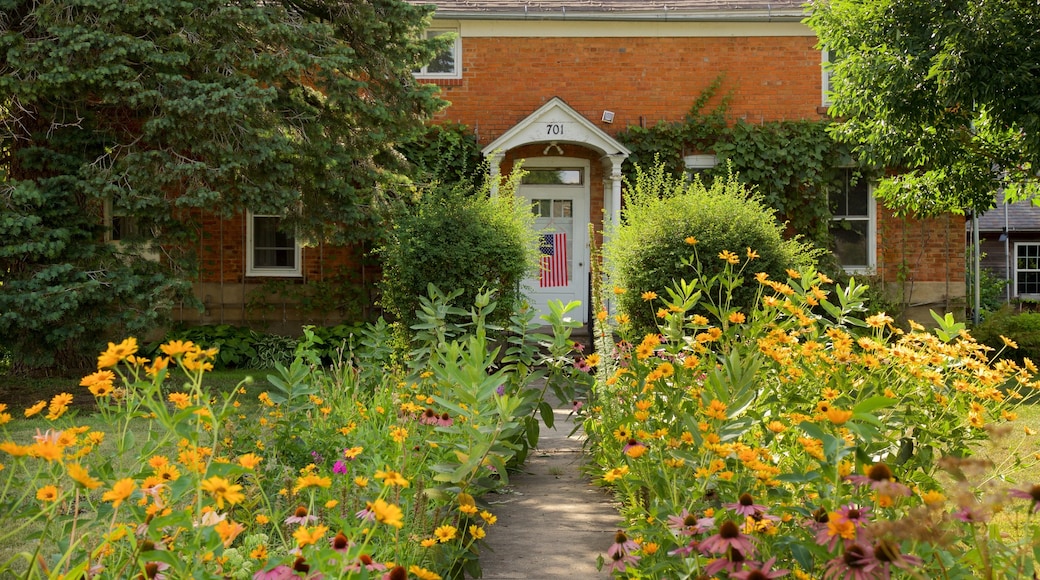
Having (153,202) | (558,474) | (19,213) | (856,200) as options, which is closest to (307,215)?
(153,202)

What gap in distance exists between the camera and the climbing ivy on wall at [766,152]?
13492 millimetres

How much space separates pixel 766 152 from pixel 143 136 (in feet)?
28.7

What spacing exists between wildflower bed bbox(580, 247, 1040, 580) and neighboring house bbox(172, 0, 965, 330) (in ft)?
32.0

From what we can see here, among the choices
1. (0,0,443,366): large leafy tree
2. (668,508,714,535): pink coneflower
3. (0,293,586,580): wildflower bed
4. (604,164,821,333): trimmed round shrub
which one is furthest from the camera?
(0,0,443,366): large leafy tree

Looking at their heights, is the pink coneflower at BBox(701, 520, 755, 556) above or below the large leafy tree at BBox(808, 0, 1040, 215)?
below

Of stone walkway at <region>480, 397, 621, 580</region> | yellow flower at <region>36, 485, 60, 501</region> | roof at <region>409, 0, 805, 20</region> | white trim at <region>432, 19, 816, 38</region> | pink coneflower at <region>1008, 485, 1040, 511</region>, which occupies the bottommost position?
stone walkway at <region>480, 397, 621, 580</region>

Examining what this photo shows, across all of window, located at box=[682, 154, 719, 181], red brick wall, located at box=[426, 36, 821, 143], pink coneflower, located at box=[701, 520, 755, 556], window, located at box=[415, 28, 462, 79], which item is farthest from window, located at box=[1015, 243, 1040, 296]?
pink coneflower, located at box=[701, 520, 755, 556]

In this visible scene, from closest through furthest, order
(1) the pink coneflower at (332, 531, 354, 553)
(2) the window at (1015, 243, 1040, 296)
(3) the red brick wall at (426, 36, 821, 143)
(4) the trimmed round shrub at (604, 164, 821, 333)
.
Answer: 1. (1) the pink coneflower at (332, 531, 354, 553)
2. (4) the trimmed round shrub at (604, 164, 821, 333)
3. (3) the red brick wall at (426, 36, 821, 143)
4. (2) the window at (1015, 243, 1040, 296)

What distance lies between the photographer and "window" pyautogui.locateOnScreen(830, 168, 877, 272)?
1426cm

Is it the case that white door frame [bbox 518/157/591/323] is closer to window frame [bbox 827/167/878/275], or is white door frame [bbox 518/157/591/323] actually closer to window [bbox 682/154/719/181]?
window [bbox 682/154/719/181]

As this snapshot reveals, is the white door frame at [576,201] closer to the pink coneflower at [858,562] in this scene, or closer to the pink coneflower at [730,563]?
the pink coneflower at [730,563]

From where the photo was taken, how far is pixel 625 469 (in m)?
3.02

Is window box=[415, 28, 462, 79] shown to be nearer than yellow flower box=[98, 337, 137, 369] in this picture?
No

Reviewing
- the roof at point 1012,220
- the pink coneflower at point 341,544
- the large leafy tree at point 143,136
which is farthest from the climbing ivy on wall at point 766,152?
the roof at point 1012,220
